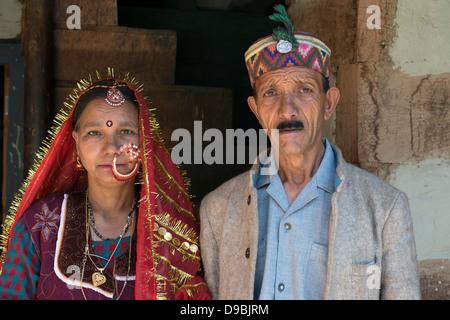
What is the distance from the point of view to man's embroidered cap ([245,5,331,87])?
2.00m

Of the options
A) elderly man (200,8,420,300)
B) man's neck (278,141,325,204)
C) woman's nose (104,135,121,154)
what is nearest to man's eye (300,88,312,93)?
elderly man (200,8,420,300)

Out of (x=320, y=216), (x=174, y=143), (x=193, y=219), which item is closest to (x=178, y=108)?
(x=174, y=143)

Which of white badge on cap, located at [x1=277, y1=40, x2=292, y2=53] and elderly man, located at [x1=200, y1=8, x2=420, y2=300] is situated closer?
elderly man, located at [x1=200, y1=8, x2=420, y2=300]

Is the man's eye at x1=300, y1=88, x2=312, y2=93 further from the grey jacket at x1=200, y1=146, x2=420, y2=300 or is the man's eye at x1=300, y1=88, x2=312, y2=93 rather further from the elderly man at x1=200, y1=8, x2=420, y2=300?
the grey jacket at x1=200, y1=146, x2=420, y2=300

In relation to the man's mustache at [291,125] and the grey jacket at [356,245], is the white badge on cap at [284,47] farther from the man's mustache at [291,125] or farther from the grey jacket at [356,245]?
the grey jacket at [356,245]

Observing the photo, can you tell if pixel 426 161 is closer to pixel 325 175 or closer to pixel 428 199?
pixel 428 199

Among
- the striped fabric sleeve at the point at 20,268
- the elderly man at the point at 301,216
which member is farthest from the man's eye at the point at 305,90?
the striped fabric sleeve at the point at 20,268

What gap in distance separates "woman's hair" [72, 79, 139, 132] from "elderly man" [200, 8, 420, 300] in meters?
0.59

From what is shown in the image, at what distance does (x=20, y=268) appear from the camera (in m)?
2.05

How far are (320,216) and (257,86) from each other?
2.04 feet

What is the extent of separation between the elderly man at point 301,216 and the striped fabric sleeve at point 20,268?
2.40ft

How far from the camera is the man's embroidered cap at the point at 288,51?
2.00 metres
